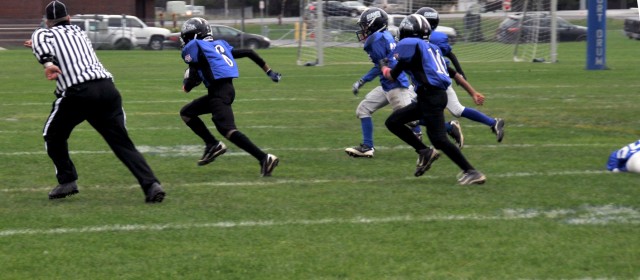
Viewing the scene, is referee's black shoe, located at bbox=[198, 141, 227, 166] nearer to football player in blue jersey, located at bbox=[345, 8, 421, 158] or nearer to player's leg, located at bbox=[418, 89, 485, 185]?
football player in blue jersey, located at bbox=[345, 8, 421, 158]

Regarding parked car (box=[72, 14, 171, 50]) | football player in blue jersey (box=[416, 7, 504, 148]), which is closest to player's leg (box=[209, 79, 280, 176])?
football player in blue jersey (box=[416, 7, 504, 148])

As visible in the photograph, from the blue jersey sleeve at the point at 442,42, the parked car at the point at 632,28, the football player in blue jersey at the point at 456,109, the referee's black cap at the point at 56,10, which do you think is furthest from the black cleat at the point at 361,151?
the parked car at the point at 632,28

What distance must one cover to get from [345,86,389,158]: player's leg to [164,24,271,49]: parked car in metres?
30.7

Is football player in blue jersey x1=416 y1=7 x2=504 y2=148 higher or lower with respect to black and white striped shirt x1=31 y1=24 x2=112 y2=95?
lower

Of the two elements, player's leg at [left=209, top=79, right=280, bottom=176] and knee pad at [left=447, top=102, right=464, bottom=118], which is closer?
player's leg at [left=209, top=79, right=280, bottom=176]

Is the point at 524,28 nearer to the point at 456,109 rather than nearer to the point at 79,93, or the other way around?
the point at 456,109

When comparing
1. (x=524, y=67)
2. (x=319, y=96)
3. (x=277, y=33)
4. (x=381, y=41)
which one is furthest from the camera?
(x=277, y=33)

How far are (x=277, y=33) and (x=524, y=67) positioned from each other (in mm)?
26129

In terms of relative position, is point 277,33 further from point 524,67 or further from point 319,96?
point 319,96

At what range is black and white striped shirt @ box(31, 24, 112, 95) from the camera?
304 inches

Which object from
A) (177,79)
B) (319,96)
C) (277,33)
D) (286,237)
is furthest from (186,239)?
(277,33)

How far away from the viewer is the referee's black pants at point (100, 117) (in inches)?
308

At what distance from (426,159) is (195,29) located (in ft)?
7.52

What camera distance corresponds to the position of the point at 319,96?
1808cm
